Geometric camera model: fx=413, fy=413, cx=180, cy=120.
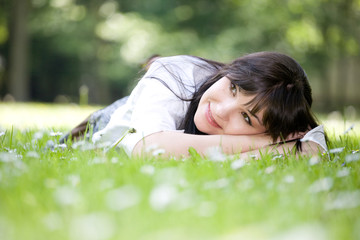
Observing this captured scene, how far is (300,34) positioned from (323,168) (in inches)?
593

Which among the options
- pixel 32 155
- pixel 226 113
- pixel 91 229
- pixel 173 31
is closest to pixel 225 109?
pixel 226 113

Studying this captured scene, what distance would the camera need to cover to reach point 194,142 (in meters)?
2.50

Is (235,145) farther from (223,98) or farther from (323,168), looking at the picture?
(323,168)

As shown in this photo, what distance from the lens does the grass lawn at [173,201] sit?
1209mm

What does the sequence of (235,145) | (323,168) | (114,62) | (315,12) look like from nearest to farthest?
1. (323,168)
2. (235,145)
3. (315,12)
4. (114,62)

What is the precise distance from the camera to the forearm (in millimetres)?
2445

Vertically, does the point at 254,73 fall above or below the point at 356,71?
above

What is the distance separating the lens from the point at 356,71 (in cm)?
2034

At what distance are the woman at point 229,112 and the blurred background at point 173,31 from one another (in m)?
9.80

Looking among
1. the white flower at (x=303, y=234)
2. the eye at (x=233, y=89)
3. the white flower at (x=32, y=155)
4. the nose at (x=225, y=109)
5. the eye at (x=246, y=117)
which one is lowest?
the white flower at (x=32, y=155)

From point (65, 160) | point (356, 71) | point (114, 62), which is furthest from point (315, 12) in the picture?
point (65, 160)

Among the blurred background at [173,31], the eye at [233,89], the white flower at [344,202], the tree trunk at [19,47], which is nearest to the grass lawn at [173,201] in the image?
the white flower at [344,202]

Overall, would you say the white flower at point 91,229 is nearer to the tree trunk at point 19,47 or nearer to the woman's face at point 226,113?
the woman's face at point 226,113

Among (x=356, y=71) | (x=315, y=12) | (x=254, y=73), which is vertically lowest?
(x=356, y=71)
